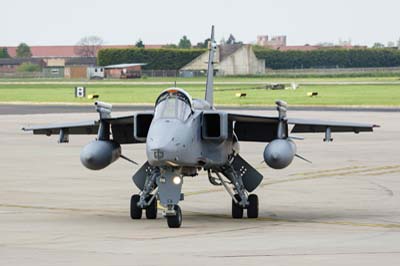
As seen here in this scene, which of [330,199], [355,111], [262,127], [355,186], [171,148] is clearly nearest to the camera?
[171,148]

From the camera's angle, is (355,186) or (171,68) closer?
(355,186)

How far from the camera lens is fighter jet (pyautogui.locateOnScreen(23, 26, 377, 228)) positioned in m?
23.7

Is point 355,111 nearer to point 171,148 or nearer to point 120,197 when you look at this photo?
point 120,197

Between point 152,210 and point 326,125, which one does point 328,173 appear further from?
point 152,210

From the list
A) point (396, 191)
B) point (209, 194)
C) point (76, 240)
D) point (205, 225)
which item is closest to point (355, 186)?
point (396, 191)

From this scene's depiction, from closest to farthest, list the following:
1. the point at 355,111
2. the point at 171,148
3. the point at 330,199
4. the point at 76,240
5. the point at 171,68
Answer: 1. the point at 76,240
2. the point at 171,148
3. the point at 330,199
4. the point at 355,111
5. the point at 171,68

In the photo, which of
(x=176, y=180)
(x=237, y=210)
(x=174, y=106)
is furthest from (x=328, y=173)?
(x=176, y=180)

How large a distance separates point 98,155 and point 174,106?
2.41 metres

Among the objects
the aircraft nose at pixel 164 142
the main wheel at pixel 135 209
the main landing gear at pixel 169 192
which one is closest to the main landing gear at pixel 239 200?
the main wheel at pixel 135 209

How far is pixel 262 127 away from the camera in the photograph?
27.8m

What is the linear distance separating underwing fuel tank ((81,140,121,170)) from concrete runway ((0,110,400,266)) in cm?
120

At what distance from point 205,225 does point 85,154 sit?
3.10 metres

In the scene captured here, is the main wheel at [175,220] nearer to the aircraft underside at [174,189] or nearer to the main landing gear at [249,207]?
the aircraft underside at [174,189]

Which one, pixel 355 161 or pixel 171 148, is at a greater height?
pixel 171 148
